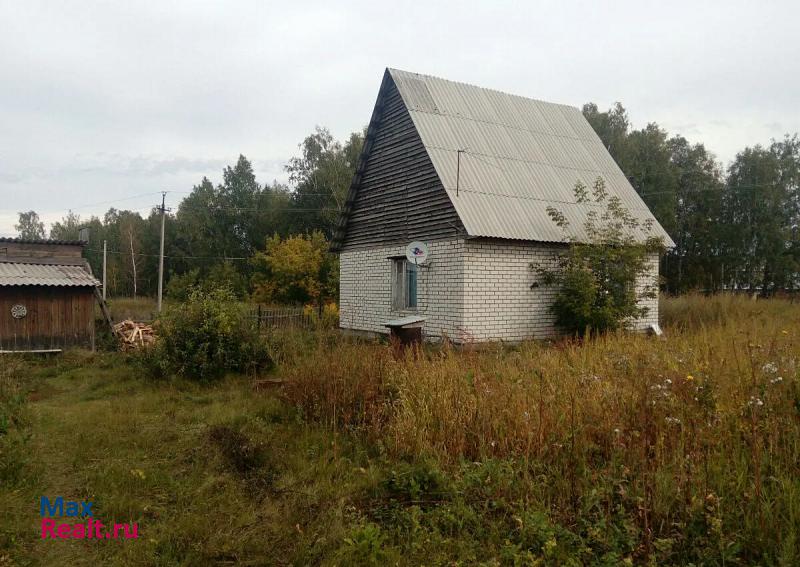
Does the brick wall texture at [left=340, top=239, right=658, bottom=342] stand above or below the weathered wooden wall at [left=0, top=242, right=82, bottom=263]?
below

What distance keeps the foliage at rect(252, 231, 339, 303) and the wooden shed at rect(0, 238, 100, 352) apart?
16.5 meters

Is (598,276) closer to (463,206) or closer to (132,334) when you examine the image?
(463,206)

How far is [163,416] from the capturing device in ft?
23.5

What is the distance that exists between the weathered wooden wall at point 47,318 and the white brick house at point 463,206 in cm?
661

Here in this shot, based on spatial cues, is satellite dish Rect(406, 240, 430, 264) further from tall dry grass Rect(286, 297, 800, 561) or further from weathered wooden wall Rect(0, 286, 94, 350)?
weathered wooden wall Rect(0, 286, 94, 350)

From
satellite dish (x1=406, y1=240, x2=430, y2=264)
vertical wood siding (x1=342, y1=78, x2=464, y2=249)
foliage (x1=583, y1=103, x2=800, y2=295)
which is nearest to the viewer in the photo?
satellite dish (x1=406, y1=240, x2=430, y2=264)

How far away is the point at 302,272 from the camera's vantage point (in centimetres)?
3117

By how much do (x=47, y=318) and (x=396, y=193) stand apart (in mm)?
9052

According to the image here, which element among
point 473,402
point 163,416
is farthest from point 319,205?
point 473,402

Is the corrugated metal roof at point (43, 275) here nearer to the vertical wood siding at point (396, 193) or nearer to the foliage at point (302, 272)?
the vertical wood siding at point (396, 193)

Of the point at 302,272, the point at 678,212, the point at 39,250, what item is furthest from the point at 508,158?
the point at 678,212

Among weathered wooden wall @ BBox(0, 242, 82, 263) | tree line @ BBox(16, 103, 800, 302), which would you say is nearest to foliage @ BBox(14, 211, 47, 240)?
tree line @ BBox(16, 103, 800, 302)

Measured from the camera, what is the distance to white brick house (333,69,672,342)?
11.8m

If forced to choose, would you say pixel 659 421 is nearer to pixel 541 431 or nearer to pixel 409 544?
pixel 541 431
